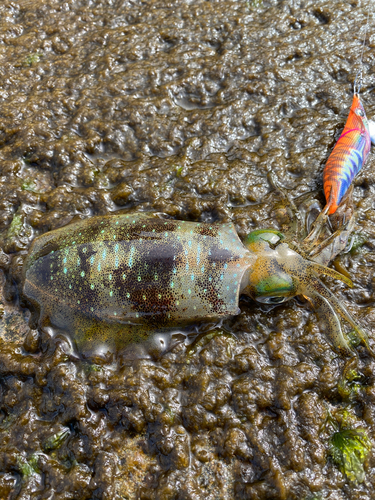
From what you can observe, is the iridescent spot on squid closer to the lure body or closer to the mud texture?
the mud texture

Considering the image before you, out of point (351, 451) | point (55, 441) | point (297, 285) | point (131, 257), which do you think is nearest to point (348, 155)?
point (297, 285)

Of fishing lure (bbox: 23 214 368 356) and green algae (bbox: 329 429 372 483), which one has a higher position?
fishing lure (bbox: 23 214 368 356)

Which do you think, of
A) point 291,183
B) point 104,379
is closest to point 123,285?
point 104,379

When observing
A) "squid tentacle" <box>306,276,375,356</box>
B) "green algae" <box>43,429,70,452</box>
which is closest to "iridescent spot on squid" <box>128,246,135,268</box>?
"green algae" <box>43,429,70,452</box>

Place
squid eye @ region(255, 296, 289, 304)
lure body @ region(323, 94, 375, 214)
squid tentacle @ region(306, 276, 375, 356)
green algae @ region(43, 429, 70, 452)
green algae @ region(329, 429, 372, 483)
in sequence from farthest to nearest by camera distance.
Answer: lure body @ region(323, 94, 375, 214)
squid eye @ region(255, 296, 289, 304)
squid tentacle @ region(306, 276, 375, 356)
green algae @ region(43, 429, 70, 452)
green algae @ region(329, 429, 372, 483)

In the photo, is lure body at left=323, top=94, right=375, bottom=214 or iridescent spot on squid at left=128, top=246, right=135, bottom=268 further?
lure body at left=323, top=94, right=375, bottom=214

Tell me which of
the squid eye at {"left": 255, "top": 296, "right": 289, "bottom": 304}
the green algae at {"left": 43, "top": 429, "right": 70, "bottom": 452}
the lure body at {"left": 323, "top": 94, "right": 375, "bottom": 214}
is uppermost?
the lure body at {"left": 323, "top": 94, "right": 375, "bottom": 214}
